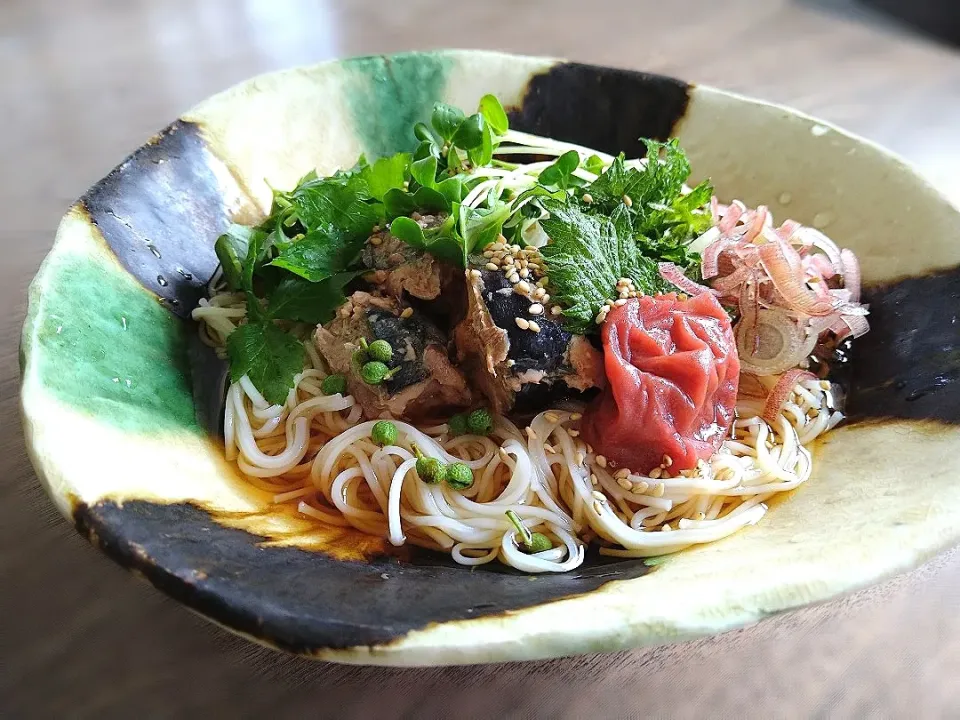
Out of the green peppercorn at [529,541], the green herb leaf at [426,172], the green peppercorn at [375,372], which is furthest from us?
the green herb leaf at [426,172]

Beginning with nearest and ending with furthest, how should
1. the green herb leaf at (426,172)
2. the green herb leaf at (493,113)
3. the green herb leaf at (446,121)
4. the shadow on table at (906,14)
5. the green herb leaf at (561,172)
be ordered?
the green herb leaf at (426,172) < the green herb leaf at (561,172) < the green herb leaf at (446,121) < the green herb leaf at (493,113) < the shadow on table at (906,14)

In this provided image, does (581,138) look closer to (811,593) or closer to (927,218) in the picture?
(927,218)

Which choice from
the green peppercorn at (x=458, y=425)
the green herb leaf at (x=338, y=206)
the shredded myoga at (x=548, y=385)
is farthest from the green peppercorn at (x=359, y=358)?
the green herb leaf at (x=338, y=206)

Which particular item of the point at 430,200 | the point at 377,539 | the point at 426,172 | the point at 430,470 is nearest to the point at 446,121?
the point at 426,172

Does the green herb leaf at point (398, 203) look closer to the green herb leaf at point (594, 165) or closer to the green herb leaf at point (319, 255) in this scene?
the green herb leaf at point (319, 255)

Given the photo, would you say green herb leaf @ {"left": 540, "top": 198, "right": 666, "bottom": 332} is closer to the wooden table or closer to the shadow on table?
the wooden table

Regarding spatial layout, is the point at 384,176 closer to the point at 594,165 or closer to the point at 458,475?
the point at 594,165

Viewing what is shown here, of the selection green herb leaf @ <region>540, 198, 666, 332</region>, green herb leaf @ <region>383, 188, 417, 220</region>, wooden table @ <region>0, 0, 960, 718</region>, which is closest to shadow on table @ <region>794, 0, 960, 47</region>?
wooden table @ <region>0, 0, 960, 718</region>
